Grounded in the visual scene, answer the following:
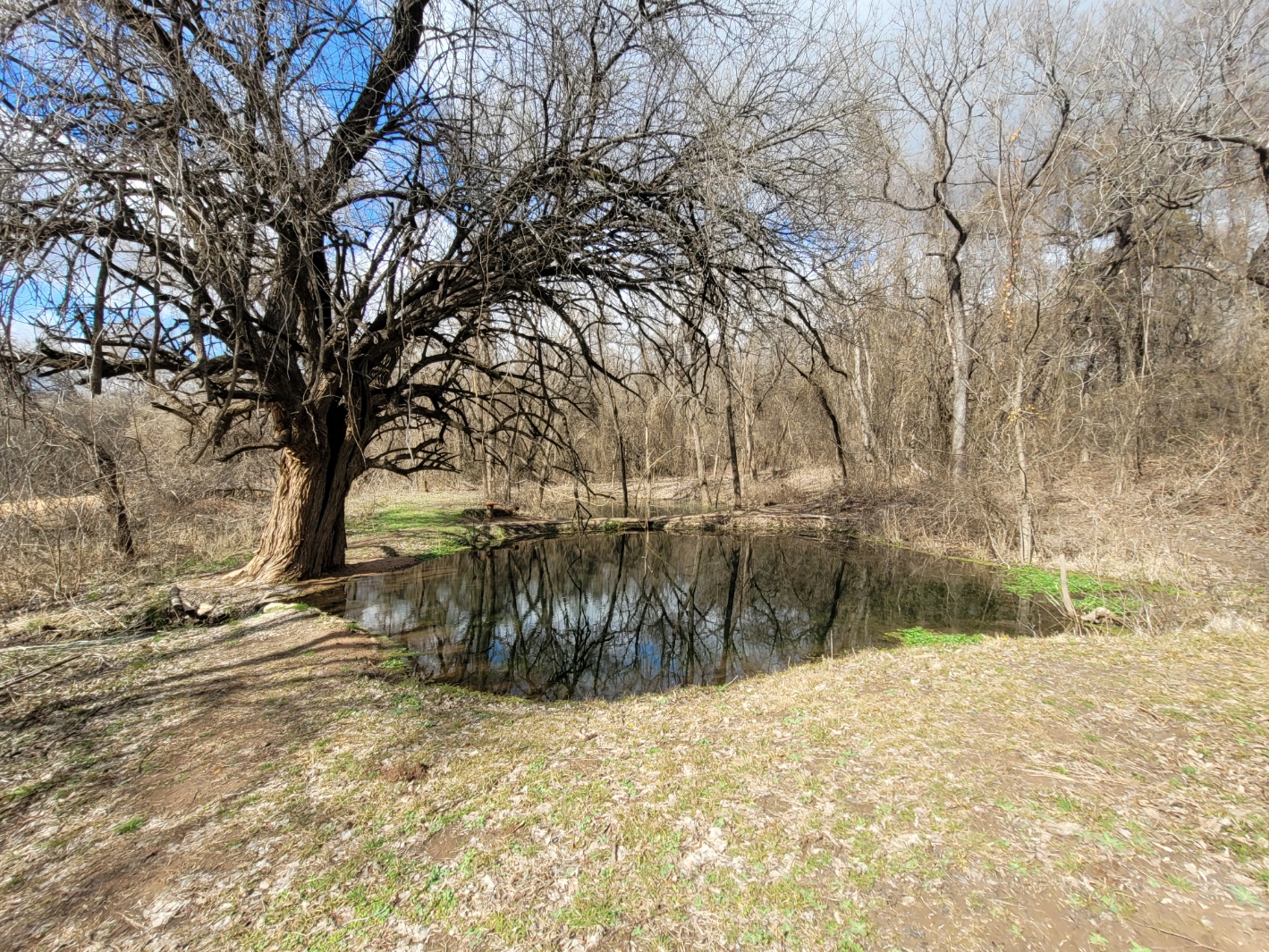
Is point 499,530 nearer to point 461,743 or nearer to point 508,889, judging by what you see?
point 461,743

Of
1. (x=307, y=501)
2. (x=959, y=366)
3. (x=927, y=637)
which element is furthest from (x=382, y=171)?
(x=959, y=366)

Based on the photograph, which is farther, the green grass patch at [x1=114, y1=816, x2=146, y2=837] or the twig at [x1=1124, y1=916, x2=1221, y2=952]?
the green grass patch at [x1=114, y1=816, x2=146, y2=837]

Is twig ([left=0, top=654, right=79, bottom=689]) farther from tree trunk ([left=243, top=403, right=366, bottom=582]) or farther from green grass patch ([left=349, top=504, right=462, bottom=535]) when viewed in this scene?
green grass patch ([left=349, top=504, right=462, bottom=535])

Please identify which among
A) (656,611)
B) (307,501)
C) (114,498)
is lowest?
(656,611)

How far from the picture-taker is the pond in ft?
21.8

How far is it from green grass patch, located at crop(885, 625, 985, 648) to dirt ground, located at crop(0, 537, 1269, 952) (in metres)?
2.01

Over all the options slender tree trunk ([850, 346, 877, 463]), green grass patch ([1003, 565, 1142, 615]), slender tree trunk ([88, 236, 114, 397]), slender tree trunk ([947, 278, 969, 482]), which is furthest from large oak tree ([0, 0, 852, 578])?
slender tree trunk ([850, 346, 877, 463])

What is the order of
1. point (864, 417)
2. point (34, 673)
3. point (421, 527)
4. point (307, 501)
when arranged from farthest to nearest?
point (864, 417), point (421, 527), point (307, 501), point (34, 673)

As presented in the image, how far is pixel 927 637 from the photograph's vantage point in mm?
7113

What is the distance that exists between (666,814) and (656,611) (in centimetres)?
671

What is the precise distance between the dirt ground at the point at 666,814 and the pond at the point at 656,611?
211 cm

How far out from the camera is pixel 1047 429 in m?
13.2

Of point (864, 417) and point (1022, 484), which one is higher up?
point (864, 417)

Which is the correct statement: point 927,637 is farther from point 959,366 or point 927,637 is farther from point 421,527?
point 421,527
